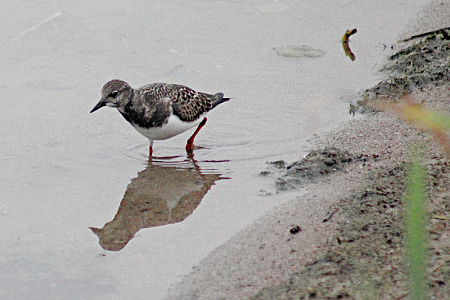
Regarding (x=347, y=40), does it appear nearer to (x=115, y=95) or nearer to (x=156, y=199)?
(x=115, y=95)

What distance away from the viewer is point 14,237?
363 centimetres

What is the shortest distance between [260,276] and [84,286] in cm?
101

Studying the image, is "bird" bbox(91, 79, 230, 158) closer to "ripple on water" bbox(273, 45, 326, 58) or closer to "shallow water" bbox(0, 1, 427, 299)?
"shallow water" bbox(0, 1, 427, 299)

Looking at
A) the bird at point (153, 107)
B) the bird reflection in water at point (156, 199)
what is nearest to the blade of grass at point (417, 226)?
the bird reflection in water at point (156, 199)

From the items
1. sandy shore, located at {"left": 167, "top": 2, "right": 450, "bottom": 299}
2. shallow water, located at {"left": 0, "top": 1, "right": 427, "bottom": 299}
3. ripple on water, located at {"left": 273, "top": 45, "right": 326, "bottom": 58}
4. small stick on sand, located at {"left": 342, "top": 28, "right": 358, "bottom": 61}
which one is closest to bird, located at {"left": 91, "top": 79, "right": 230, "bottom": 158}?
shallow water, located at {"left": 0, "top": 1, "right": 427, "bottom": 299}

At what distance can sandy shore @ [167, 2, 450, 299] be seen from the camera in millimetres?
2547

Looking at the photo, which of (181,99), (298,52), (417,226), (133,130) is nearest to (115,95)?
(181,99)

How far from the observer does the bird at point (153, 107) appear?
4840 mm

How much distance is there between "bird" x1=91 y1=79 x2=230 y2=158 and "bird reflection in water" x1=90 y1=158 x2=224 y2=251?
0.30 meters

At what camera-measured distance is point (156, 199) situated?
13.8ft

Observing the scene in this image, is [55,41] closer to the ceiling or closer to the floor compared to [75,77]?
closer to the ceiling

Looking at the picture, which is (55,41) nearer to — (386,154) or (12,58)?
(12,58)

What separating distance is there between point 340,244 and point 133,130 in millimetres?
3158

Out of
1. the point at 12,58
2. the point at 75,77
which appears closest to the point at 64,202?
the point at 75,77
